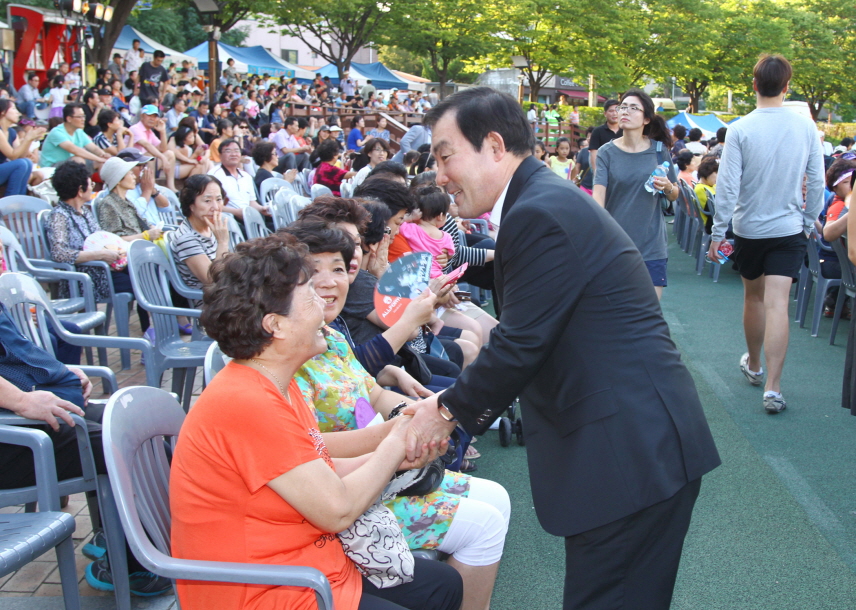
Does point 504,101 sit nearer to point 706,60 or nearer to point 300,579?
point 300,579

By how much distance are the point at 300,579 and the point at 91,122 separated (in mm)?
12272

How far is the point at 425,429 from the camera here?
207 centimetres

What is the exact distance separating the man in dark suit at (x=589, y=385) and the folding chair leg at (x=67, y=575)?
4.45 ft

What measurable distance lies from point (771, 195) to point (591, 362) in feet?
10.9

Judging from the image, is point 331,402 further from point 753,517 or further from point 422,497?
point 753,517

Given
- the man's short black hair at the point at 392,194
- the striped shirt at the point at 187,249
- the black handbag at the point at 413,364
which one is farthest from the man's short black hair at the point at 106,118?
the black handbag at the point at 413,364

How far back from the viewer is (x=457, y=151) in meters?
1.94

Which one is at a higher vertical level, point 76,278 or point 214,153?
point 214,153

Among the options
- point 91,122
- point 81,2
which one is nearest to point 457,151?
point 91,122

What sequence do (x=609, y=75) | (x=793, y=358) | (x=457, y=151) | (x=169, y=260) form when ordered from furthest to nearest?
(x=609, y=75), (x=793, y=358), (x=169, y=260), (x=457, y=151)

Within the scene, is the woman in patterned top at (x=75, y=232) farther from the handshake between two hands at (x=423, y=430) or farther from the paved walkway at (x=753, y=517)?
the handshake between two hands at (x=423, y=430)

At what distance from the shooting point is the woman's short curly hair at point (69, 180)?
5.37 meters

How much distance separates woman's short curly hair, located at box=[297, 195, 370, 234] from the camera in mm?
3146

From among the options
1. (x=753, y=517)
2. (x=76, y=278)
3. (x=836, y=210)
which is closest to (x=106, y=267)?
(x=76, y=278)
